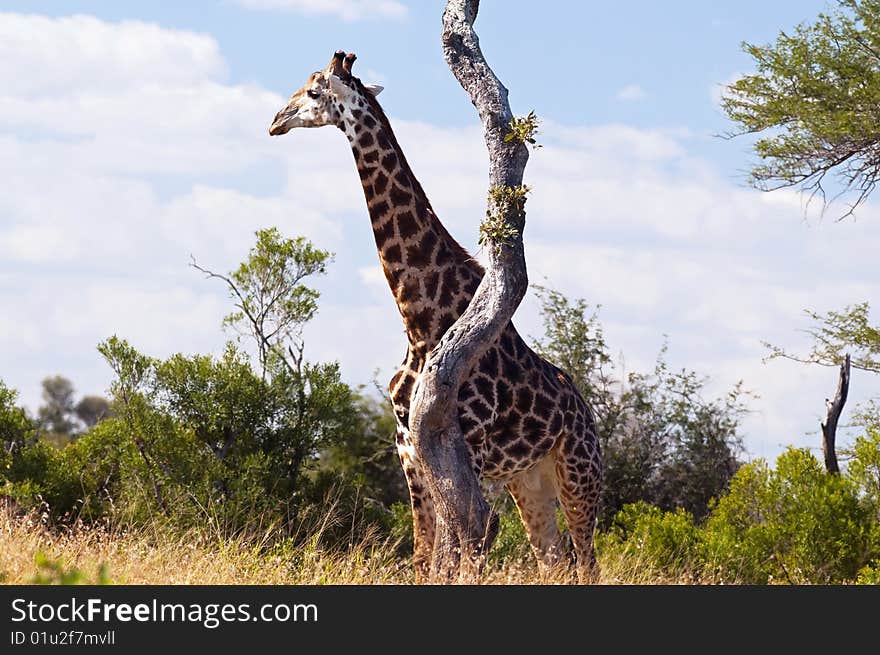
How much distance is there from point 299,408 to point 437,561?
258 inches

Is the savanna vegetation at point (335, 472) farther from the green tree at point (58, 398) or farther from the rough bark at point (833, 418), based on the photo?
the green tree at point (58, 398)

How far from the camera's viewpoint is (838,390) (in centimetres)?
1588

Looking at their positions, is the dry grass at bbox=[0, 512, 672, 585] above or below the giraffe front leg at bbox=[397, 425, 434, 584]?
below

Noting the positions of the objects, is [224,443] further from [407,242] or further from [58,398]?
[58,398]

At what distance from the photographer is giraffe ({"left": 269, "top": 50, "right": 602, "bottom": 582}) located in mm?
8586

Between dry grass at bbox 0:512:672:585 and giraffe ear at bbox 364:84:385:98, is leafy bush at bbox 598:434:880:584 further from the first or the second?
giraffe ear at bbox 364:84:385:98

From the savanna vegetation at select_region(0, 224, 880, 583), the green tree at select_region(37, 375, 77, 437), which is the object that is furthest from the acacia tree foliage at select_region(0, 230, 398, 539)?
the green tree at select_region(37, 375, 77, 437)

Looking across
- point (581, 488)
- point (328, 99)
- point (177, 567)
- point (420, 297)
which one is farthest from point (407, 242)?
→ point (177, 567)

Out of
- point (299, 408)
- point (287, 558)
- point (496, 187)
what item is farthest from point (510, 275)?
point (299, 408)

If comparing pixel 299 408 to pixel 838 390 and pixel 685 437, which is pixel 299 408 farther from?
pixel 838 390

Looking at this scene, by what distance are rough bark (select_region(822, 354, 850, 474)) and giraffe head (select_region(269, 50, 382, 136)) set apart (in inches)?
368

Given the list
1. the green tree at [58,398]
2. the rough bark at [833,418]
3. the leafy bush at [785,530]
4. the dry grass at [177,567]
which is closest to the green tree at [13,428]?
the dry grass at [177,567]

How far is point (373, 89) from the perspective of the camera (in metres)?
8.92

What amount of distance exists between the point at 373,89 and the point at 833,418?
9.46 metres
